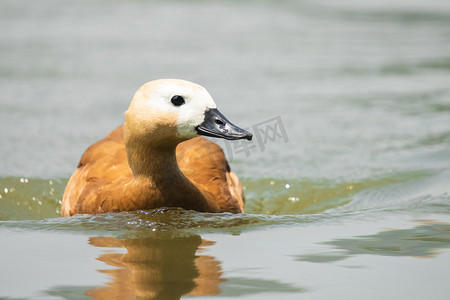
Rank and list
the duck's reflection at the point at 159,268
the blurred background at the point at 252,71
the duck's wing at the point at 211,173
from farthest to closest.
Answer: the blurred background at the point at 252,71 < the duck's wing at the point at 211,173 < the duck's reflection at the point at 159,268

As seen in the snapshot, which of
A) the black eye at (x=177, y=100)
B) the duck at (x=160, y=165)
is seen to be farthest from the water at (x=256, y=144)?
the black eye at (x=177, y=100)

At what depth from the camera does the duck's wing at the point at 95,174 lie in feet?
18.4

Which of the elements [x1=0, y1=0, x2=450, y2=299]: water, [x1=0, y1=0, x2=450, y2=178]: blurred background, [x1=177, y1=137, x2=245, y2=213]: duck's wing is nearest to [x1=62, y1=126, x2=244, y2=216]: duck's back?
[x1=177, y1=137, x2=245, y2=213]: duck's wing

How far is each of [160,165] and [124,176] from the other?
58cm

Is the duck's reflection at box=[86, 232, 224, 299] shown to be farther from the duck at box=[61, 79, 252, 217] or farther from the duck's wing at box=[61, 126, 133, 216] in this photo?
the duck's wing at box=[61, 126, 133, 216]

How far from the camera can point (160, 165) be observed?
17.2 feet

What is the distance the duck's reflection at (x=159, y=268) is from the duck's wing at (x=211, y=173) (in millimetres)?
1011

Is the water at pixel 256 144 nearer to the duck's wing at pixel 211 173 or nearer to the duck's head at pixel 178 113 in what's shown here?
the duck's wing at pixel 211 173

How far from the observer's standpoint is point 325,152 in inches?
327

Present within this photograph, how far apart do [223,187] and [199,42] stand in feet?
24.6

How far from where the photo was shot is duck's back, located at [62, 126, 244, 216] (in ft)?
18.3

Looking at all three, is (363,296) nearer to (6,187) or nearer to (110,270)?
(110,270)

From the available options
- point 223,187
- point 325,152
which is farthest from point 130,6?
point 223,187

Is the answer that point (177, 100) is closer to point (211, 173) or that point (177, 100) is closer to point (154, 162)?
point (154, 162)
